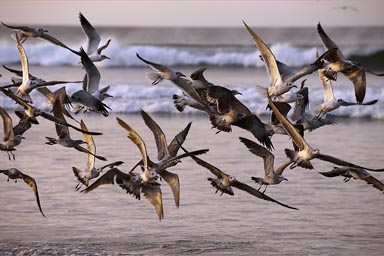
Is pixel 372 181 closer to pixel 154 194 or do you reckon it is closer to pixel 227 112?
pixel 227 112

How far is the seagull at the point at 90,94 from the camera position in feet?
32.9

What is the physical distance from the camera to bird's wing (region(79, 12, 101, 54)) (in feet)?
38.8

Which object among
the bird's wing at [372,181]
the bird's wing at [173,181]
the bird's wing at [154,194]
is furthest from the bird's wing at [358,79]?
the bird's wing at [154,194]

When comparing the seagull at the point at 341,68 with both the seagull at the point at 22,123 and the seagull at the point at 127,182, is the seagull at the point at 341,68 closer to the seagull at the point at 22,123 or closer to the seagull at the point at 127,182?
the seagull at the point at 127,182

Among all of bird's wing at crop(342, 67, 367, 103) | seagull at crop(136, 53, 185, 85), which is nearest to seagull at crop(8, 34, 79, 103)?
seagull at crop(136, 53, 185, 85)

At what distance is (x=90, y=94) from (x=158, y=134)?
1165 millimetres

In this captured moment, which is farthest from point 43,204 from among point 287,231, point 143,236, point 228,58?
point 228,58

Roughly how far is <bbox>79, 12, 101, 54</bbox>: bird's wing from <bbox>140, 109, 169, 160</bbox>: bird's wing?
2671mm

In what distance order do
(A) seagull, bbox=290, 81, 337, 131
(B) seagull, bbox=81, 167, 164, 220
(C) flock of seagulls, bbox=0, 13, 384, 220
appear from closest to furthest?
(B) seagull, bbox=81, 167, 164, 220 → (C) flock of seagulls, bbox=0, 13, 384, 220 → (A) seagull, bbox=290, 81, 337, 131

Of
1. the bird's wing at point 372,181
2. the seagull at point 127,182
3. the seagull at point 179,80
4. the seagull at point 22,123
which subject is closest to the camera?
the seagull at point 127,182

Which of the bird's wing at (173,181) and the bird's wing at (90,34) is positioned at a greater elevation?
the bird's wing at (90,34)

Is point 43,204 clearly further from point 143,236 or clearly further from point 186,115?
point 186,115

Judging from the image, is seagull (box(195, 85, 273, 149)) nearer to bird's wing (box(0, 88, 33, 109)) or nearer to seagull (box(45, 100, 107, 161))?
seagull (box(45, 100, 107, 161))

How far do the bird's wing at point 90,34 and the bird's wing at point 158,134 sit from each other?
267cm
